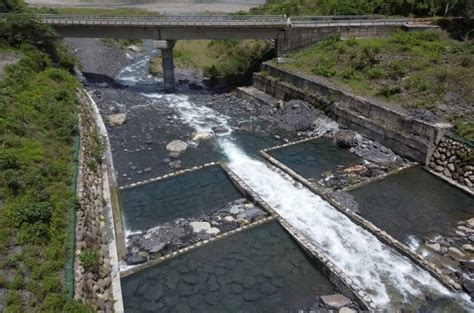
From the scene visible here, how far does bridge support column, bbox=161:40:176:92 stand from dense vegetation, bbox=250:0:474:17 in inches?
Result: 956

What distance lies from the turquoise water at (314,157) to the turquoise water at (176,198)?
16.1 ft

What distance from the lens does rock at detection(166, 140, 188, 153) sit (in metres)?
26.9

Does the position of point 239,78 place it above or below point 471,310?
above

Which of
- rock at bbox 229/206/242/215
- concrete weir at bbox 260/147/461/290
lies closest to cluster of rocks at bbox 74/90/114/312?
rock at bbox 229/206/242/215

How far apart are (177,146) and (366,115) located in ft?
48.6

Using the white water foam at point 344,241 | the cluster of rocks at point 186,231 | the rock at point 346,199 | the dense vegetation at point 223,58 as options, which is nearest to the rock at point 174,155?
the white water foam at point 344,241

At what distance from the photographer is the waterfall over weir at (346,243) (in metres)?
14.4

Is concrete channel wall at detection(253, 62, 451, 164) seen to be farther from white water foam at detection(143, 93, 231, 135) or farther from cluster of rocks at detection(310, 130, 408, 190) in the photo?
white water foam at detection(143, 93, 231, 135)

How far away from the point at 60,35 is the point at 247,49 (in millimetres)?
22267

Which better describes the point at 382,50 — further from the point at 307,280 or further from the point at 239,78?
the point at 307,280

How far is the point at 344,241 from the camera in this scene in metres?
17.2

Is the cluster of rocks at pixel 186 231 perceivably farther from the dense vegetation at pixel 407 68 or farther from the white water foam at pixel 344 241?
the dense vegetation at pixel 407 68

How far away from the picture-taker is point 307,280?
15305mm

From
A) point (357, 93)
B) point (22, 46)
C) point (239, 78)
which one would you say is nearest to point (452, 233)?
point (357, 93)
